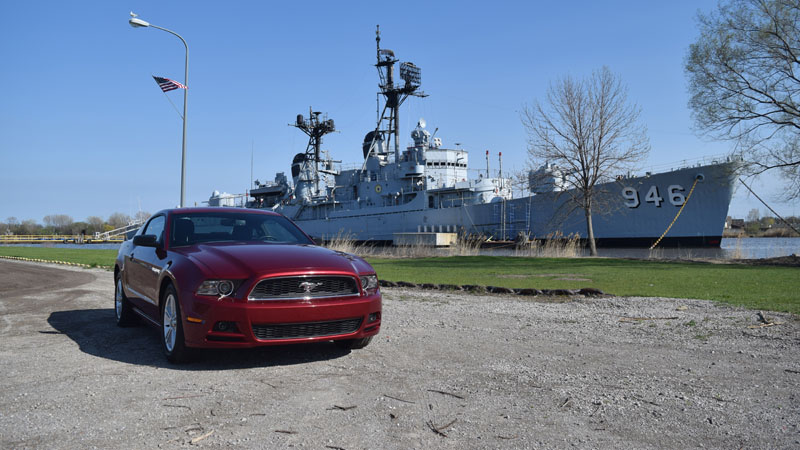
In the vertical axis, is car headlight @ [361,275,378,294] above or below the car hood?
below

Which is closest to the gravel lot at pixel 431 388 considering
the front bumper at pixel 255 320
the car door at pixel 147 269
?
the front bumper at pixel 255 320

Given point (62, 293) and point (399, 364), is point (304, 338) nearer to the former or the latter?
point (399, 364)

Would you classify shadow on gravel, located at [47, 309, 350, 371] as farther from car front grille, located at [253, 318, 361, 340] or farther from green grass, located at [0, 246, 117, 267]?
green grass, located at [0, 246, 117, 267]

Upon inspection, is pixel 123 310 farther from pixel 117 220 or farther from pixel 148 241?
pixel 117 220

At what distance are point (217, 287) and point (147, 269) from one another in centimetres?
162

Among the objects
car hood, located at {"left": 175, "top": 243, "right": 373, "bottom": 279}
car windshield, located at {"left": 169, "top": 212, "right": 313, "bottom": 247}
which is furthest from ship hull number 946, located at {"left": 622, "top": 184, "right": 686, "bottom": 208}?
car hood, located at {"left": 175, "top": 243, "right": 373, "bottom": 279}

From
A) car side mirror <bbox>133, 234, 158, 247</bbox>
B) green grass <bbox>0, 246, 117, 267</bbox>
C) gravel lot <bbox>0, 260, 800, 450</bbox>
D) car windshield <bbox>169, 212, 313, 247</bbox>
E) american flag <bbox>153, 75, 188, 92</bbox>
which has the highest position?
american flag <bbox>153, 75, 188, 92</bbox>

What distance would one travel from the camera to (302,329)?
4367 millimetres

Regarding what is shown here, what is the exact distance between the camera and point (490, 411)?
3207 millimetres

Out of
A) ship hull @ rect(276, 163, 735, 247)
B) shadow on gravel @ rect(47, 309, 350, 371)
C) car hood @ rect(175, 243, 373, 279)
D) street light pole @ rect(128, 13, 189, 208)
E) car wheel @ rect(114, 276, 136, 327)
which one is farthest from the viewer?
ship hull @ rect(276, 163, 735, 247)

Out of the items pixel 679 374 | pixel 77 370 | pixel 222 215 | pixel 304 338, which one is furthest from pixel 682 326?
pixel 77 370

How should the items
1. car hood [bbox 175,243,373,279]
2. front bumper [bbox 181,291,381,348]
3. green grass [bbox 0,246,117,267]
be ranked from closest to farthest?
front bumper [bbox 181,291,381,348]
car hood [bbox 175,243,373,279]
green grass [bbox 0,246,117,267]

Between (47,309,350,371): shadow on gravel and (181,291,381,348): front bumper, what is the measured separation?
32 centimetres

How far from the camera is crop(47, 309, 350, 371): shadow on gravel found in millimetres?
4578
